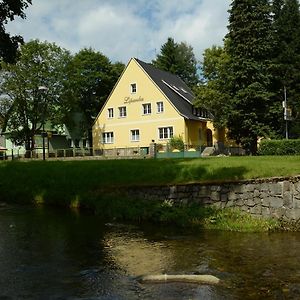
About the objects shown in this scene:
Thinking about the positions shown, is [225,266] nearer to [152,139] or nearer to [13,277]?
[13,277]

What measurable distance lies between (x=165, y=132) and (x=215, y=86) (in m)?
8.03

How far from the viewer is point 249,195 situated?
14.6 metres

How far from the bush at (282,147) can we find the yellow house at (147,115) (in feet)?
66.7

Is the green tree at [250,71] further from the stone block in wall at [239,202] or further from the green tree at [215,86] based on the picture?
the stone block in wall at [239,202]

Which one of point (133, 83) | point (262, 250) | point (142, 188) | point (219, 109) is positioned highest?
point (133, 83)

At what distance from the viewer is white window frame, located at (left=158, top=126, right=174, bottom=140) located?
55.1m

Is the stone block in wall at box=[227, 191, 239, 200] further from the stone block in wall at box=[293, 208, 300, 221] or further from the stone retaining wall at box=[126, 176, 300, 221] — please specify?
the stone block in wall at box=[293, 208, 300, 221]

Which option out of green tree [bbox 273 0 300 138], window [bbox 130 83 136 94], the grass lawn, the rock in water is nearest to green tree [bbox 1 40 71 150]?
window [bbox 130 83 136 94]

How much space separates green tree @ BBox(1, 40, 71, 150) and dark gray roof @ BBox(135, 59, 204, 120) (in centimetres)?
1165

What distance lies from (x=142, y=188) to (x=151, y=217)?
1.47m

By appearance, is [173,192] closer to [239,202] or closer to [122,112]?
[239,202]

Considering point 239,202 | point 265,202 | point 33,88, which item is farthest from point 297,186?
point 33,88

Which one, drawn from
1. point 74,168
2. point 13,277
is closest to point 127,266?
point 13,277

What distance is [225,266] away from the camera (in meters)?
9.47
